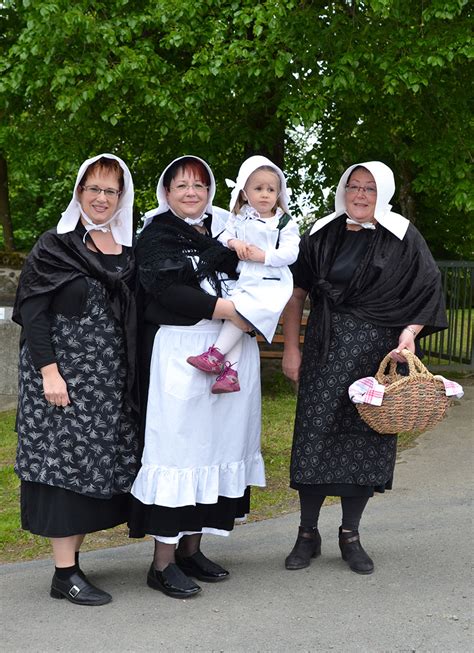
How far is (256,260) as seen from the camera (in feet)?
12.9

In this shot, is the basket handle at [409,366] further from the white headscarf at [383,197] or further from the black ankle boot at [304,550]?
the black ankle boot at [304,550]

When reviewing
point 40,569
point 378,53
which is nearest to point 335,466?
point 40,569

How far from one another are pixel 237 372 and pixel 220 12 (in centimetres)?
604

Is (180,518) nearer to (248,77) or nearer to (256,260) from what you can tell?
(256,260)

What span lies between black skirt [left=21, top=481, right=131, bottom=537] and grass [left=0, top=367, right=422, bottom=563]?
918mm

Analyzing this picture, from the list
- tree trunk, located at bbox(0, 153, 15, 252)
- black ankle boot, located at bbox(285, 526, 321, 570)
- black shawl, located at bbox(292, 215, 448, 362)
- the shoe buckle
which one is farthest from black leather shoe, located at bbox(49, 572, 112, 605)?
tree trunk, located at bbox(0, 153, 15, 252)


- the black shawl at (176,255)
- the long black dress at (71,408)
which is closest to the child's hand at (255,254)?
the black shawl at (176,255)

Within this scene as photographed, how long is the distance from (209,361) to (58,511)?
882 mm

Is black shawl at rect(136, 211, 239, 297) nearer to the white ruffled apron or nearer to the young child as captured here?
the young child

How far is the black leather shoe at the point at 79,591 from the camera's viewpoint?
3.88 meters

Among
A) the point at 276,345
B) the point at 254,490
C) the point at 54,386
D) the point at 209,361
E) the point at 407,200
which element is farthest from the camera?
the point at 407,200

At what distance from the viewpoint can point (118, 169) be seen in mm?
3926

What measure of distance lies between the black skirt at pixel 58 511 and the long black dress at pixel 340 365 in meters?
1.00

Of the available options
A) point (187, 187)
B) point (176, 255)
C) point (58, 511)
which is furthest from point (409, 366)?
point (58, 511)
